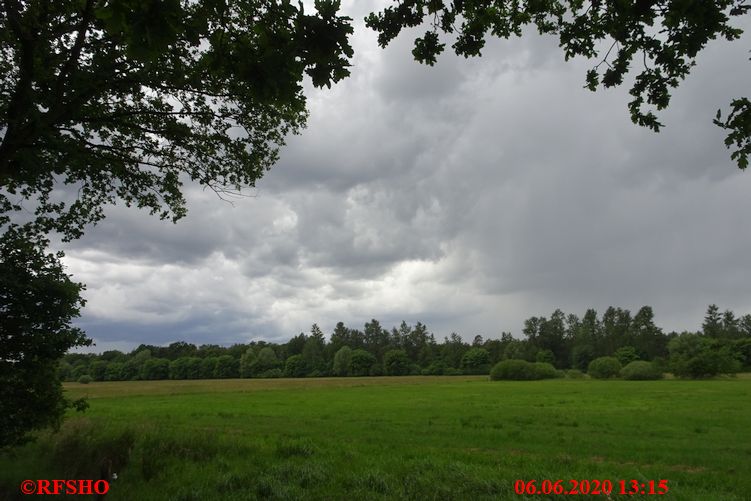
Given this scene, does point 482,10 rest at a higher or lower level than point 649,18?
higher

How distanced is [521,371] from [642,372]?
2237 cm

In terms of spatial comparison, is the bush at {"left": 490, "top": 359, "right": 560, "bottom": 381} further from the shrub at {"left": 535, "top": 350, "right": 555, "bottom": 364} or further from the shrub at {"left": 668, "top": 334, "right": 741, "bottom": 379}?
the shrub at {"left": 535, "top": 350, "right": 555, "bottom": 364}

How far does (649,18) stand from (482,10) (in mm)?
2490

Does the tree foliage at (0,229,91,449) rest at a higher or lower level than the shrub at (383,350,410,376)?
higher

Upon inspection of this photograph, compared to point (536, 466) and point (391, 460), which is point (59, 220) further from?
point (536, 466)

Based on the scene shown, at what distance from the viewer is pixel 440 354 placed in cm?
14812

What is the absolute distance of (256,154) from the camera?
1377cm

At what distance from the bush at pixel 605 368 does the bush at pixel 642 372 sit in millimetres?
7052

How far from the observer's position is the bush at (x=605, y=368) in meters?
97.2

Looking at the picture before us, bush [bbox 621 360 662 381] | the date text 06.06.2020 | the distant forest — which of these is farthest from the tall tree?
the date text 06.06.2020

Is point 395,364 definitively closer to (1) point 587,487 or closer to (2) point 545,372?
(2) point 545,372

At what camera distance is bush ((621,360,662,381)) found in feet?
286

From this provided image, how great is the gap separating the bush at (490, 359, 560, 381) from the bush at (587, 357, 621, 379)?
8885 millimetres

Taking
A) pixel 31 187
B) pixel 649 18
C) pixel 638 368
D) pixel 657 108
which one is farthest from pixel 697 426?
pixel 638 368
